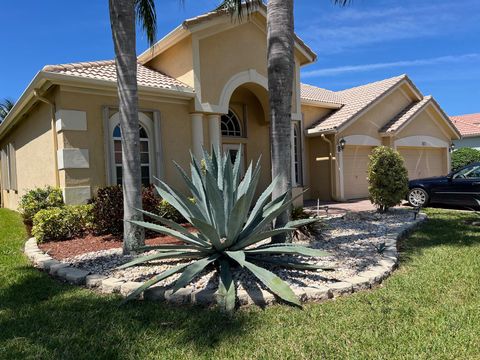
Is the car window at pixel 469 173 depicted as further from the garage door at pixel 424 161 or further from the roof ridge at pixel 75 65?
the roof ridge at pixel 75 65

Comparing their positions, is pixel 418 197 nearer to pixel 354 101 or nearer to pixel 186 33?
pixel 354 101

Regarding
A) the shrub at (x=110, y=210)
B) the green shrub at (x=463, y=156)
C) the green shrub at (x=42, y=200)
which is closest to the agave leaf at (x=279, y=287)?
the shrub at (x=110, y=210)

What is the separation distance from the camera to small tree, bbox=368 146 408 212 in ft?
33.9

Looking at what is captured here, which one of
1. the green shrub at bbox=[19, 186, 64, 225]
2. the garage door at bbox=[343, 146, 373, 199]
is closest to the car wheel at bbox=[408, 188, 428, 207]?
the garage door at bbox=[343, 146, 373, 199]

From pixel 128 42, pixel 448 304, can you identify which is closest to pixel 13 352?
pixel 448 304

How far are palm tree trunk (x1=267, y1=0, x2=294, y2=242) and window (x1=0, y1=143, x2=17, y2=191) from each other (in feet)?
46.6

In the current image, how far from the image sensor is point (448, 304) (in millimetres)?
4090

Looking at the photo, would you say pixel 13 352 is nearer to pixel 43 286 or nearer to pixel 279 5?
pixel 43 286

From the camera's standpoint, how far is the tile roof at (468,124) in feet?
101

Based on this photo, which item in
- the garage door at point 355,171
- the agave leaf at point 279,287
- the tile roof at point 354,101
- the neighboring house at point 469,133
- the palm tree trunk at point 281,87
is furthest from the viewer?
the neighboring house at point 469,133

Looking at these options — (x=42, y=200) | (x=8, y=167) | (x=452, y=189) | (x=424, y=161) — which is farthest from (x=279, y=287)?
(x=424, y=161)

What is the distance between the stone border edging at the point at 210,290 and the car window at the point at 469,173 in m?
8.01

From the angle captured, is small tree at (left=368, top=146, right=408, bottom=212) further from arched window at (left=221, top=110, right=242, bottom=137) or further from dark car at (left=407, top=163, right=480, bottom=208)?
arched window at (left=221, top=110, right=242, bottom=137)

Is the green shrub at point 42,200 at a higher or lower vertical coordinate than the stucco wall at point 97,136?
lower
